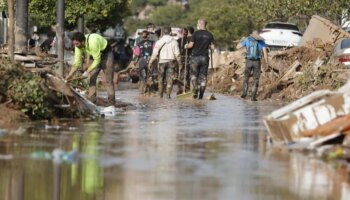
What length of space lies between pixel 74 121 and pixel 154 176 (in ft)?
19.1

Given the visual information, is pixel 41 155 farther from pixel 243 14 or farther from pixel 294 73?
pixel 243 14

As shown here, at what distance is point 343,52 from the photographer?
23.9 metres

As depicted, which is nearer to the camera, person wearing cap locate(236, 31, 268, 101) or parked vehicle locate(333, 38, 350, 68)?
parked vehicle locate(333, 38, 350, 68)

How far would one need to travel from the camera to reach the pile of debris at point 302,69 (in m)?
23.5

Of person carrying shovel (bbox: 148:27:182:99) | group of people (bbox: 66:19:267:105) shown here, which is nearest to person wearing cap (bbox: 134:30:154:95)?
group of people (bbox: 66:19:267:105)

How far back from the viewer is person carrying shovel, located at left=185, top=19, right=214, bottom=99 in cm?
2397

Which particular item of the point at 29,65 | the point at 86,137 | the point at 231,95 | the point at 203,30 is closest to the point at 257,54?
the point at 203,30

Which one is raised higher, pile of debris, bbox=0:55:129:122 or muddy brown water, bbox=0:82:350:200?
pile of debris, bbox=0:55:129:122

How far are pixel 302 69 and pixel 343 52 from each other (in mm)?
1479

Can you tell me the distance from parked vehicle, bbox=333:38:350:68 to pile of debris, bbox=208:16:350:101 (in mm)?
173

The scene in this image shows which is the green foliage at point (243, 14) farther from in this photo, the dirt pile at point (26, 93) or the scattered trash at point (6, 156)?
the scattered trash at point (6, 156)

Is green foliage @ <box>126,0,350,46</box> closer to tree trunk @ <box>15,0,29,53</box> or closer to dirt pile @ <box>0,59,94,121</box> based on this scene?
tree trunk @ <box>15,0,29,53</box>

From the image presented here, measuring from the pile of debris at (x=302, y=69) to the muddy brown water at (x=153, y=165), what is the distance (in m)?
8.42

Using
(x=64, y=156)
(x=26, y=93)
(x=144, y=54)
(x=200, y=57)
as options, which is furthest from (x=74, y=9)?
(x=64, y=156)
